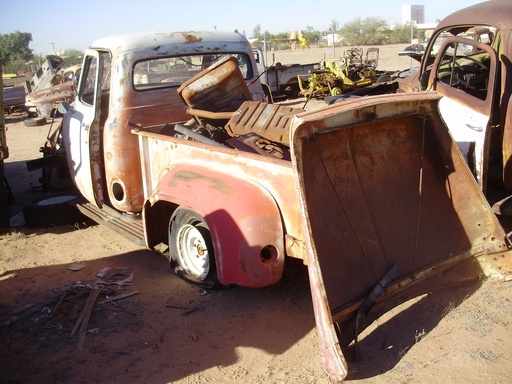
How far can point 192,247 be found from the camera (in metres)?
4.45

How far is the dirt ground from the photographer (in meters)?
3.26

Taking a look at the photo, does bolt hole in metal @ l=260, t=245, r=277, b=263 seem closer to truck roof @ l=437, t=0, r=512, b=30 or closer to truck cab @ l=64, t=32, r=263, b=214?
truck cab @ l=64, t=32, r=263, b=214

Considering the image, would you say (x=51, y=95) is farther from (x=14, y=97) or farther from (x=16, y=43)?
(x=16, y=43)

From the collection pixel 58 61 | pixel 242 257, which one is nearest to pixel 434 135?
pixel 242 257

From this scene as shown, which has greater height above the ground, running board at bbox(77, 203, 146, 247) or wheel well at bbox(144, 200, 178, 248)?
wheel well at bbox(144, 200, 178, 248)

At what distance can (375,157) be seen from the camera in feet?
12.6

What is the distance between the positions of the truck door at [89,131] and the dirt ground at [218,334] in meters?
1.07

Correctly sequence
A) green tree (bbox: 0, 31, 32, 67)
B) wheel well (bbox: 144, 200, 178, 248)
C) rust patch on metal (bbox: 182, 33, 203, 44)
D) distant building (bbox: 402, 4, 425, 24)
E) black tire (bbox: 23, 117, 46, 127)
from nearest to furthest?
wheel well (bbox: 144, 200, 178, 248) → rust patch on metal (bbox: 182, 33, 203, 44) → black tire (bbox: 23, 117, 46, 127) → green tree (bbox: 0, 31, 32, 67) → distant building (bbox: 402, 4, 425, 24)

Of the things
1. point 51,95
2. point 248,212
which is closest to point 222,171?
point 248,212

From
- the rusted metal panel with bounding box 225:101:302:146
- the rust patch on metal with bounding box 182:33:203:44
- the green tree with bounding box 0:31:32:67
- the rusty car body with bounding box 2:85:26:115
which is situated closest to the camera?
the rusted metal panel with bounding box 225:101:302:146

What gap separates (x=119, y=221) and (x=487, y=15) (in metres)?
4.38

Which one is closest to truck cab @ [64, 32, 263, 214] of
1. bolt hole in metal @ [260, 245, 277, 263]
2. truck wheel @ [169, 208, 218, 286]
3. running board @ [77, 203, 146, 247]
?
running board @ [77, 203, 146, 247]

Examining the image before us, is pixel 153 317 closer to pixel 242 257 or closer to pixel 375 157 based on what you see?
pixel 242 257

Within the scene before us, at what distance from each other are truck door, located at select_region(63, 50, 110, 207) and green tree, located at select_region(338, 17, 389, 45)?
4466cm
